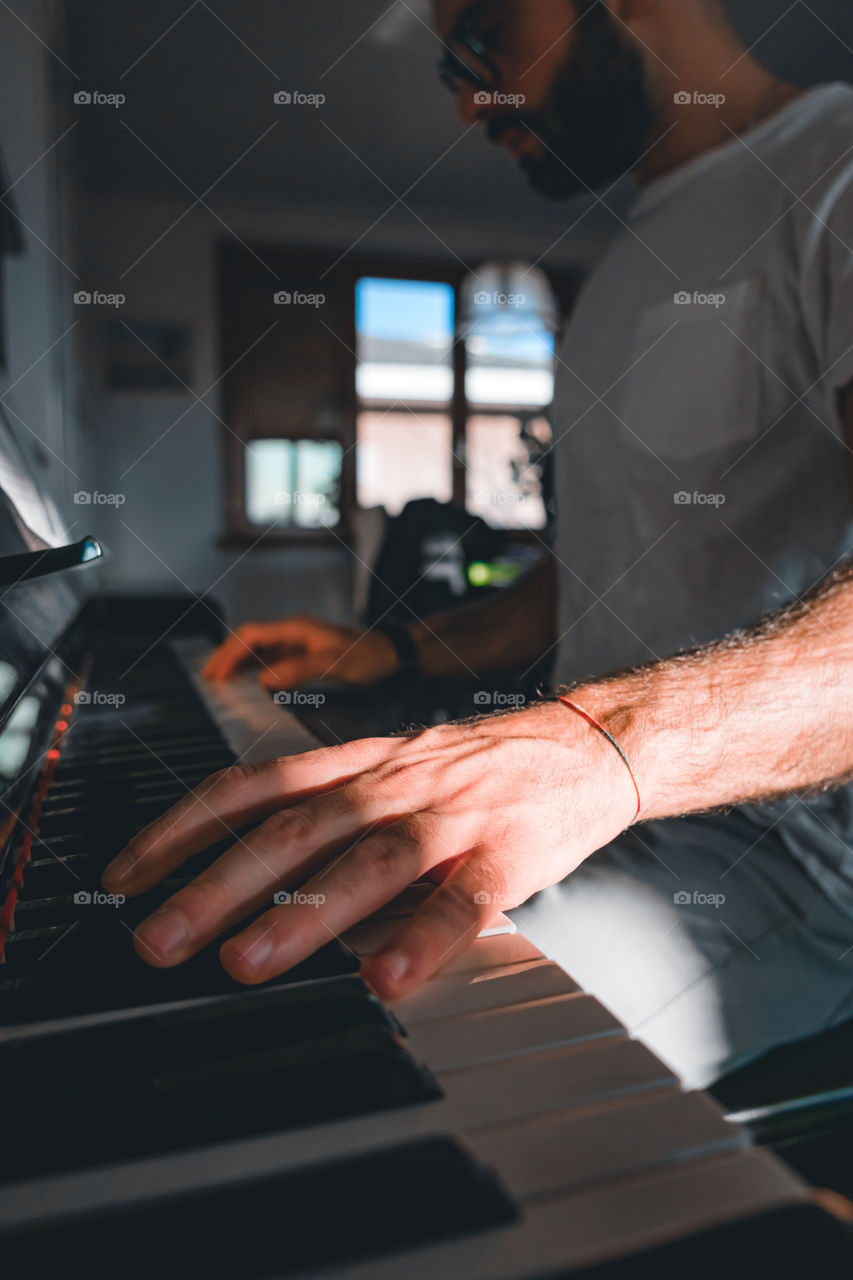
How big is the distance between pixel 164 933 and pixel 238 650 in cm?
81

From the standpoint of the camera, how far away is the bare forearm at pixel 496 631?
1494 millimetres

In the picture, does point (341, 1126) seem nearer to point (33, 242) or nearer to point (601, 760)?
point (601, 760)

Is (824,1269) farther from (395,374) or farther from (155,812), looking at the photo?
(395,374)

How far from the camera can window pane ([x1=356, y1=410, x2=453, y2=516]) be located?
6121 mm

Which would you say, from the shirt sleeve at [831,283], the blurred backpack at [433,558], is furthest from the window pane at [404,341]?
the shirt sleeve at [831,283]

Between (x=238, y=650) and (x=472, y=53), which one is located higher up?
(x=472, y=53)

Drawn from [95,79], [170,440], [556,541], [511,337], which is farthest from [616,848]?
[170,440]

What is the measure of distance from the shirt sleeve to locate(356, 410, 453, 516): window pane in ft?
16.7

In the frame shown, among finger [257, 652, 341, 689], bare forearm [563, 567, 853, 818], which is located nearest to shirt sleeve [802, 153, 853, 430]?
bare forearm [563, 567, 853, 818]

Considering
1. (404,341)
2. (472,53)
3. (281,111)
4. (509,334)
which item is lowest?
(472,53)

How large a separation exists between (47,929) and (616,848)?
64cm

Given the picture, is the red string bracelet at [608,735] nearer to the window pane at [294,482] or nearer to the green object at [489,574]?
the green object at [489,574]

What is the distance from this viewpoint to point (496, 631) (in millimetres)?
1582

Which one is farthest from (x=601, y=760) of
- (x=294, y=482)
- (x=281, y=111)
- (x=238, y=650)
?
(x=294, y=482)
